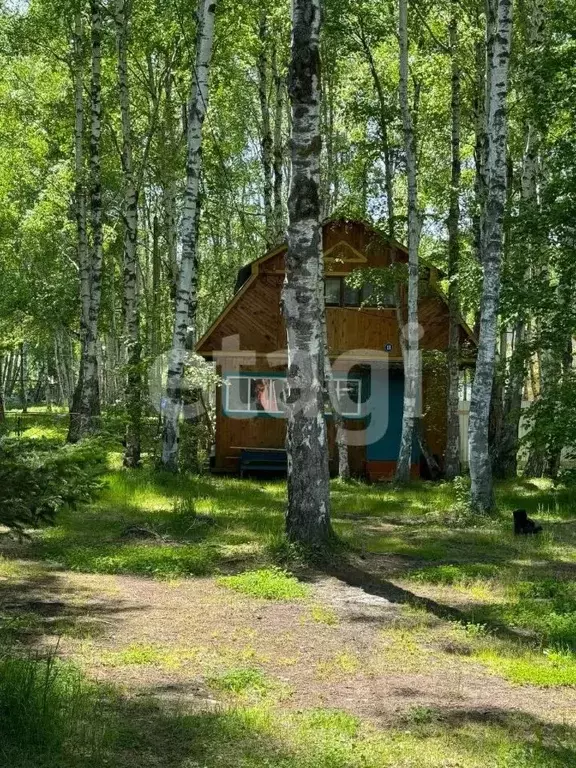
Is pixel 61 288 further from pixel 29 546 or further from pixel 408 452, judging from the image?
pixel 29 546

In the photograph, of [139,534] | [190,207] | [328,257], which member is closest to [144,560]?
[139,534]

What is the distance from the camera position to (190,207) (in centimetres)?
1617

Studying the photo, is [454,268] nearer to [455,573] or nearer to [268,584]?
[455,573]

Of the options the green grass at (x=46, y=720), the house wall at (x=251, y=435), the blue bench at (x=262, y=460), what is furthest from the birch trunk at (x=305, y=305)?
the house wall at (x=251, y=435)

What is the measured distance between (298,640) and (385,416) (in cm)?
1717

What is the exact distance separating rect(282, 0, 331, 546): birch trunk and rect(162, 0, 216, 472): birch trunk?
594 cm

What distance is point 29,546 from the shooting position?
35.1 ft

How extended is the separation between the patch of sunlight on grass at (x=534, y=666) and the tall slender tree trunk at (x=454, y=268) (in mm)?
14039

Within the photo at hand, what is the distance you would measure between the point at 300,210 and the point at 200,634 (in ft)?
16.9

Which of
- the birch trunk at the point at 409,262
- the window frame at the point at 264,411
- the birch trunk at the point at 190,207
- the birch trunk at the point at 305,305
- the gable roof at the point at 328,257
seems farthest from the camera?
the window frame at the point at 264,411

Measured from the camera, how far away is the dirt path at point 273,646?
18.2ft

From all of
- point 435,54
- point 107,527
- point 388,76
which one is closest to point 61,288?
point 388,76

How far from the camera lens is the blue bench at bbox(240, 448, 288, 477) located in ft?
75.3

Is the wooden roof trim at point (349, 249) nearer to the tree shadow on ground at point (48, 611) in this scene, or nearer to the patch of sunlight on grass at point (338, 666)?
the tree shadow on ground at point (48, 611)
